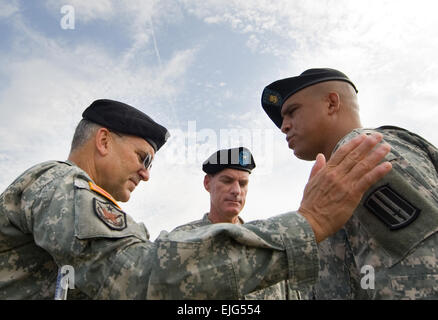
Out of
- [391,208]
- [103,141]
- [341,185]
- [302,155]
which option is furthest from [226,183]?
[341,185]

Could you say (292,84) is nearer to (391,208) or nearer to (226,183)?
(391,208)

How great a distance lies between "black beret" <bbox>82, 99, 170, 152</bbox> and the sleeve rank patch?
7.41 feet

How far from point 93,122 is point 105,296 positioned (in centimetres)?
199

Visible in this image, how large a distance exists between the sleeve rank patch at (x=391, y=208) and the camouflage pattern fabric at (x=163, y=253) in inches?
24.9

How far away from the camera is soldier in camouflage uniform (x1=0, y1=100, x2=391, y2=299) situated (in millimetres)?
1656

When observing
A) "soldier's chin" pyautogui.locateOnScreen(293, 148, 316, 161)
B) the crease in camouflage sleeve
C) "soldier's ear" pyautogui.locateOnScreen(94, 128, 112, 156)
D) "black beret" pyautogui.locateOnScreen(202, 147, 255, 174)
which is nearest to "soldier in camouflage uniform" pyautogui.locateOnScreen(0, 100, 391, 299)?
the crease in camouflage sleeve

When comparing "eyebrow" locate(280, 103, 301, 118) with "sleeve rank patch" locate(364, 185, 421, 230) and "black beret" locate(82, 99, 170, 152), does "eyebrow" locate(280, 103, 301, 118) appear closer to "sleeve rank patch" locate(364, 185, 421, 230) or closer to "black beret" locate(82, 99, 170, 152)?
"black beret" locate(82, 99, 170, 152)

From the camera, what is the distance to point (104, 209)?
1.97 m

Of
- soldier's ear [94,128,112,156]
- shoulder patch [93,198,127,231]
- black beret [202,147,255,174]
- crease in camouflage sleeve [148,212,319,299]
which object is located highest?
black beret [202,147,255,174]

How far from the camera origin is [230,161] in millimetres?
6562

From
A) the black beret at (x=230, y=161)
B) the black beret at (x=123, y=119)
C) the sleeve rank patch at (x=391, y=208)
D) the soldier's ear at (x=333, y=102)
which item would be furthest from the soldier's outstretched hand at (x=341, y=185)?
the black beret at (x=230, y=161)

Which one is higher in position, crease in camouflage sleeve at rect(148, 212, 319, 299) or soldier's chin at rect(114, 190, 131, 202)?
soldier's chin at rect(114, 190, 131, 202)

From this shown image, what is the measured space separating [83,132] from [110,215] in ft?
4.97
